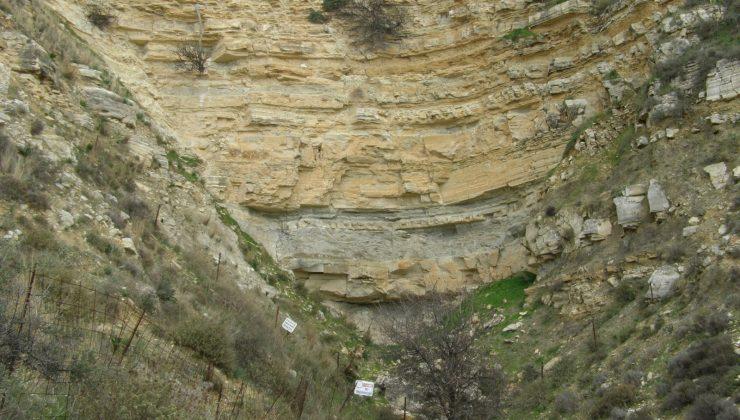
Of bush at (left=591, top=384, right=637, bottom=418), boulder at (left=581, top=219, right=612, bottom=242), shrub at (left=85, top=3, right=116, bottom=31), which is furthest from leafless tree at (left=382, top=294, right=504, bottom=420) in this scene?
shrub at (left=85, top=3, right=116, bottom=31)

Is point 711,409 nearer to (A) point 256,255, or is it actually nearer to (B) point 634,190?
(B) point 634,190

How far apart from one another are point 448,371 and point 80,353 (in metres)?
6.99

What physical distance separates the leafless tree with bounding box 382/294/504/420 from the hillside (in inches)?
2.4

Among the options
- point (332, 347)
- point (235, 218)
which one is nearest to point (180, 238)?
point (235, 218)

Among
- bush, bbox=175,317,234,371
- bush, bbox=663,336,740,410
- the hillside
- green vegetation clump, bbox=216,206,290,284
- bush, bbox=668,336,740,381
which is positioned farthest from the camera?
green vegetation clump, bbox=216,206,290,284

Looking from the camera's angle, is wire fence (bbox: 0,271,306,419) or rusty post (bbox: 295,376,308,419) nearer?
wire fence (bbox: 0,271,306,419)

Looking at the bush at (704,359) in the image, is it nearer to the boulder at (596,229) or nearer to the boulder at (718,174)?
the boulder at (718,174)

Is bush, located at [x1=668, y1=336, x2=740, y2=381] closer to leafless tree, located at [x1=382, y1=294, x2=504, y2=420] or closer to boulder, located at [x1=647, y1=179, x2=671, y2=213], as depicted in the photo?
leafless tree, located at [x1=382, y1=294, x2=504, y2=420]

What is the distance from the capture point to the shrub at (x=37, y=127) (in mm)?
11984

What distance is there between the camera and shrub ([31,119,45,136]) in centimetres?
1198

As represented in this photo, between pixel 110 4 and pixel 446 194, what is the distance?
1264cm

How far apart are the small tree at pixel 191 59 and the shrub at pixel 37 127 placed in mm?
7736

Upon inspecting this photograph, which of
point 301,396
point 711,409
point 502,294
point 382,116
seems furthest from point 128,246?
point 382,116

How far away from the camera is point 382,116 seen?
19.8 m
